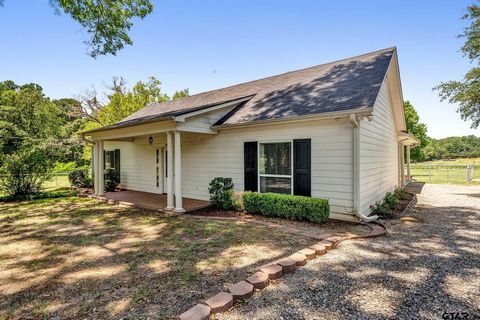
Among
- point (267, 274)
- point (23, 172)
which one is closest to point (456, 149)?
point (267, 274)

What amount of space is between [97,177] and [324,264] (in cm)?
1054

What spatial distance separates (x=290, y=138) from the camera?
702cm

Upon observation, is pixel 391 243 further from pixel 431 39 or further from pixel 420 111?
pixel 420 111

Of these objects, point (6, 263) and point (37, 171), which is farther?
point (37, 171)

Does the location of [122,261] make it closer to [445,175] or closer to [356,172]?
[356,172]

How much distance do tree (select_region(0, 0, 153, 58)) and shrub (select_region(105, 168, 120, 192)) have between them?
5717 mm

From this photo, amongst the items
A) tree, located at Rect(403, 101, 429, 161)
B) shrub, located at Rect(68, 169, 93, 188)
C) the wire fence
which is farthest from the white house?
tree, located at Rect(403, 101, 429, 161)

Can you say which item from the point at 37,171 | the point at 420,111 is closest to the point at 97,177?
the point at 37,171

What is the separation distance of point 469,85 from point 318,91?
9.07m

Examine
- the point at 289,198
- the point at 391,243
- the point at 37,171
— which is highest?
the point at 37,171

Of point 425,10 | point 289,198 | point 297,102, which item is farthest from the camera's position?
point 425,10

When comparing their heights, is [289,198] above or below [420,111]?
below

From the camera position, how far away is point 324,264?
3.76 m

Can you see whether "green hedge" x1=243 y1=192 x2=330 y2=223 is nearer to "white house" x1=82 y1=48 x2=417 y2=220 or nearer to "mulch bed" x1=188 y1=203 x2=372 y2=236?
"mulch bed" x1=188 y1=203 x2=372 y2=236
